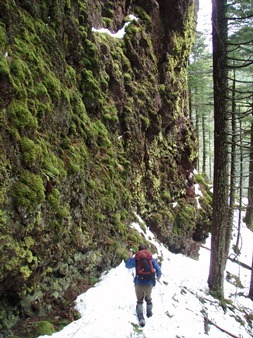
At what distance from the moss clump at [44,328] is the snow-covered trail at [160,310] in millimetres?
109

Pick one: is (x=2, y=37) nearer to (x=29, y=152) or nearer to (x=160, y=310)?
(x=29, y=152)

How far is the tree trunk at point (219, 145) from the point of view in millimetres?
Answer: 8164

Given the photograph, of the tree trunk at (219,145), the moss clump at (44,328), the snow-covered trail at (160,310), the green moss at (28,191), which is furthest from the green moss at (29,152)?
the tree trunk at (219,145)

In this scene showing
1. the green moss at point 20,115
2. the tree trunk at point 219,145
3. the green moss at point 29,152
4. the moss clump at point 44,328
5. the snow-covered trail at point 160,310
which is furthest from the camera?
the tree trunk at point 219,145

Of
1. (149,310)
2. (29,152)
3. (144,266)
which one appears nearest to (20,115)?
(29,152)

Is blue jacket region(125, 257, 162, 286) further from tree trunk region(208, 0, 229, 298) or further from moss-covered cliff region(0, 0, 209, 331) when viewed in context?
tree trunk region(208, 0, 229, 298)

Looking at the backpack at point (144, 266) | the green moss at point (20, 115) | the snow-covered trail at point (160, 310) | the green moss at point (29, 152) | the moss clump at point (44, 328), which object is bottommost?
the snow-covered trail at point (160, 310)

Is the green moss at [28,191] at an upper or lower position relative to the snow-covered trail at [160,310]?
upper

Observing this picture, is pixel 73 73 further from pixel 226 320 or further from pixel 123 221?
pixel 226 320

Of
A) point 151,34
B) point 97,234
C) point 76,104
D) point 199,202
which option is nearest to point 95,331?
point 97,234

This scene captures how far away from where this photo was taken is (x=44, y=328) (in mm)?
4664

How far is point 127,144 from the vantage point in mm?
10922

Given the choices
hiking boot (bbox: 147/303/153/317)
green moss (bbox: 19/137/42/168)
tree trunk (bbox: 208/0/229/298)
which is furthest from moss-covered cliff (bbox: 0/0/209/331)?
tree trunk (bbox: 208/0/229/298)

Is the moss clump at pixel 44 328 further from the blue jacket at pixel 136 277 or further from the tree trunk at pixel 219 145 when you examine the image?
the tree trunk at pixel 219 145
